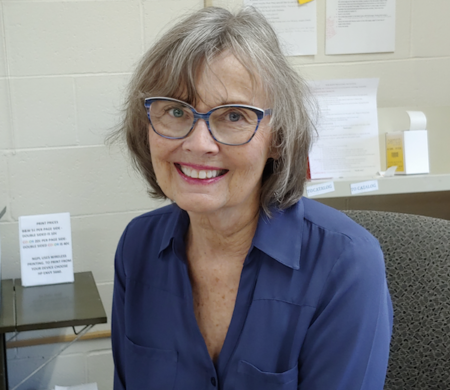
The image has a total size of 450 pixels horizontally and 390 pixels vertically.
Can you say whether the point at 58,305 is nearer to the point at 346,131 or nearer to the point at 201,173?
the point at 201,173

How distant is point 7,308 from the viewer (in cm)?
146

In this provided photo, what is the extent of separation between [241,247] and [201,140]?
30cm

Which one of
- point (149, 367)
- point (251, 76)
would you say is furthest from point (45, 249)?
point (251, 76)

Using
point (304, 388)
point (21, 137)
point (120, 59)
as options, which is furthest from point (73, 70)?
point (304, 388)

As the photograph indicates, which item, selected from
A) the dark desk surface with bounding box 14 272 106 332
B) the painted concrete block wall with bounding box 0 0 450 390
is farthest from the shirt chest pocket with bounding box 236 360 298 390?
the painted concrete block wall with bounding box 0 0 450 390

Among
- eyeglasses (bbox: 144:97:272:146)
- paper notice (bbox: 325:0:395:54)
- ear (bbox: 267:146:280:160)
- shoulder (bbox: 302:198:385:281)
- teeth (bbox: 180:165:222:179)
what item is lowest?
shoulder (bbox: 302:198:385:281)

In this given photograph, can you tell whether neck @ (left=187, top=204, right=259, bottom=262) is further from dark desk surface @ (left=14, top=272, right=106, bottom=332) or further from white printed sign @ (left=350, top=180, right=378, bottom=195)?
white printed sign @ (left=350, top=180, right=378, bottom=195)

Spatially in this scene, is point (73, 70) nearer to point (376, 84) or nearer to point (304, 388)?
point (376, 84)

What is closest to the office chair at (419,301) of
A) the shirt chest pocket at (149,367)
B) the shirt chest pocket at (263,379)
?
the shirt chest pocket at (263,379)

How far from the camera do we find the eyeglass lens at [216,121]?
0.92 m

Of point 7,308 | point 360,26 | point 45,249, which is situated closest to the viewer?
point 7,308

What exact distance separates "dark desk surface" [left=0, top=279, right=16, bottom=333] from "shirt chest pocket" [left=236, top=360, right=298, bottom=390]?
2.29ft

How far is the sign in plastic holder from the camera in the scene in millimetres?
1618

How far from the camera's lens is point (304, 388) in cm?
98
